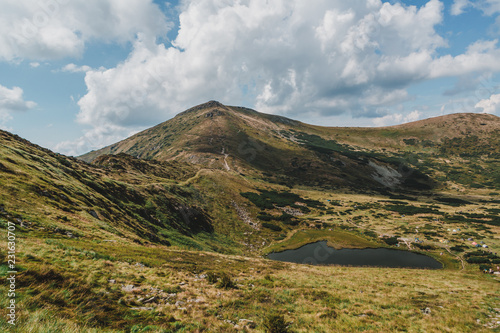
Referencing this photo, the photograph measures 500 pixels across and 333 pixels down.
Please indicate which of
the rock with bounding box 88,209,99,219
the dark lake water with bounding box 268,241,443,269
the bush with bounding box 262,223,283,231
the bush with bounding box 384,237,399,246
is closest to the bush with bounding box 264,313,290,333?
the rock with bounding box 88,209,99,219

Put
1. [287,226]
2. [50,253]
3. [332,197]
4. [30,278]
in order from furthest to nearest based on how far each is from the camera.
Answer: [332,197], [287,226], [50,253], [30,278]

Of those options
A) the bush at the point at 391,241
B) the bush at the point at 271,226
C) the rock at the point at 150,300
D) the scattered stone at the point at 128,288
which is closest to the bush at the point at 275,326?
the rock at the point at 150,300

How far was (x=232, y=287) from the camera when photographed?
21422mm

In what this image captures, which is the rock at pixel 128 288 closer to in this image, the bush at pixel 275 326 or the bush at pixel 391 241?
the bush at pixel 275 326

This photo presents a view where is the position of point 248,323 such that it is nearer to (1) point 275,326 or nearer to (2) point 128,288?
(1) point 275,326

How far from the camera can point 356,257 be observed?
70.4 m

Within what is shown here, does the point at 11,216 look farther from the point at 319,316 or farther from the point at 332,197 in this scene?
the point at 332,197

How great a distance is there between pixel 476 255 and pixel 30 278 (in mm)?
104869

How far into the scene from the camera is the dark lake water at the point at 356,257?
65.1 m

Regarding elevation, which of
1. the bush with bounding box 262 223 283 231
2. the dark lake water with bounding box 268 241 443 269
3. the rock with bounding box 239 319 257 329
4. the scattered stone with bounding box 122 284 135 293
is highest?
the scattered stone with bounding box 122 284 135 293

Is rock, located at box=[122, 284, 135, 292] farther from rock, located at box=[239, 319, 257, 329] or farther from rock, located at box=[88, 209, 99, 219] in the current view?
rock, located at box=[88, 209, 99, 219]

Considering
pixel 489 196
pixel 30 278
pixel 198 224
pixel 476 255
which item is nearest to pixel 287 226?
pixel 198 224

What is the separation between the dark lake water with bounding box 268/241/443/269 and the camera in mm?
65125

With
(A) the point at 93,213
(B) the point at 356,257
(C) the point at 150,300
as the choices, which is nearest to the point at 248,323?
(C) the point at 150,300
